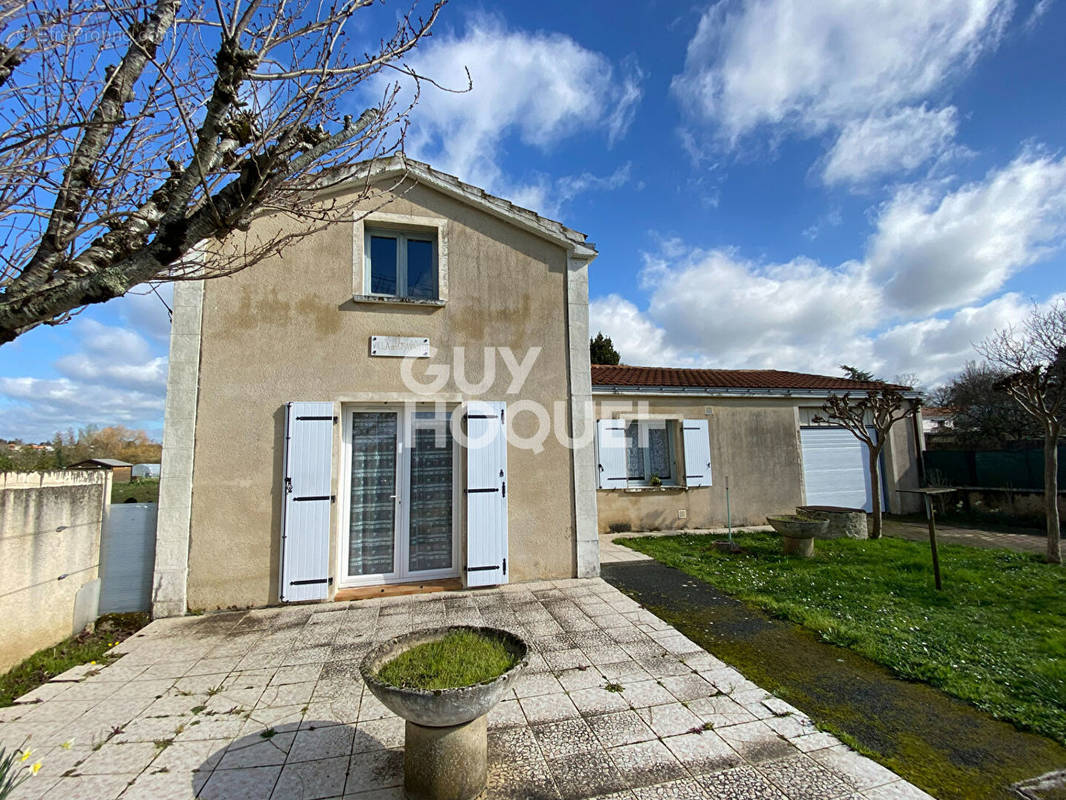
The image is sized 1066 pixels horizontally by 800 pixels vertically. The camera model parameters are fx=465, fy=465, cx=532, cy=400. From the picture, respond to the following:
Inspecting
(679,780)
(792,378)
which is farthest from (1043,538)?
(679,780)

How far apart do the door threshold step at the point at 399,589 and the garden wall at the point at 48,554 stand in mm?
2204

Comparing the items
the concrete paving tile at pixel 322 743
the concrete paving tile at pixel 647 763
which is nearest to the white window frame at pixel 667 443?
the concrete paving tile at pixel 647 763

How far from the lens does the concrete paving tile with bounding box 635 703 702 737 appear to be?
2.67m

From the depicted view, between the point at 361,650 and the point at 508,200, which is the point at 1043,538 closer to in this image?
the point at 508,200

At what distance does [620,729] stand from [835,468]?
984 cm

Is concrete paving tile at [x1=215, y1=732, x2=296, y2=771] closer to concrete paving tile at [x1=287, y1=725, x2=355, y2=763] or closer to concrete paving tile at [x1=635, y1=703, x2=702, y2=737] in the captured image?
concrete paving tile at [x1=287, y1=725, x2=355, y2=763]

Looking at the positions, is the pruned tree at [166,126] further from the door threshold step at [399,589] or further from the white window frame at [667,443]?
the white window frame at [667,443]

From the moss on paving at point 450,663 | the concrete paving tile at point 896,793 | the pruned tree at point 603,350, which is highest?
the pruned tree at point 603,350

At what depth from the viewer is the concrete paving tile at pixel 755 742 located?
95.5 inches

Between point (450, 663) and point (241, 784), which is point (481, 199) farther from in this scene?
point (241, 784)

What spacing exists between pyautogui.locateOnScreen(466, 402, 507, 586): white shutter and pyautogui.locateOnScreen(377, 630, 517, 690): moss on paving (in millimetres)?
2767

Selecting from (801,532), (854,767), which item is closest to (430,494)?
(854,767)

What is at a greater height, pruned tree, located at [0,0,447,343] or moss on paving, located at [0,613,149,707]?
pruned tree, located at [0,0,447,343]

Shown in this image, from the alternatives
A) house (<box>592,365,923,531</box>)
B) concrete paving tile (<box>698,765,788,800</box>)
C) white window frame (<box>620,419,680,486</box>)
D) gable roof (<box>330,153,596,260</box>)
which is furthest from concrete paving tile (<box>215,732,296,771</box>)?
white window frame (<box>620,419,680,486</box>)
